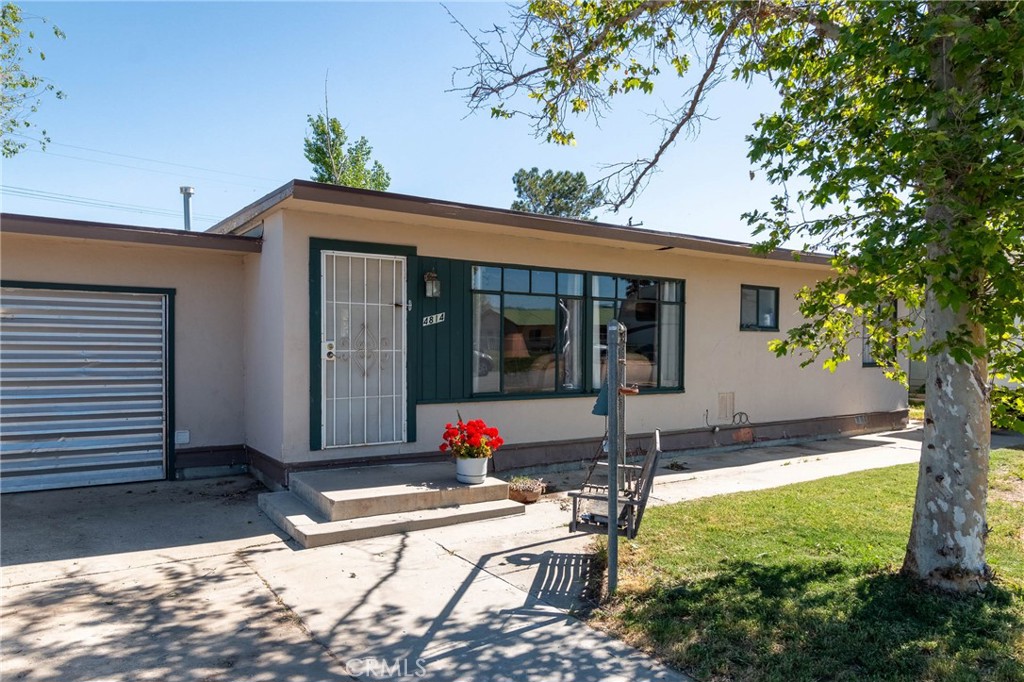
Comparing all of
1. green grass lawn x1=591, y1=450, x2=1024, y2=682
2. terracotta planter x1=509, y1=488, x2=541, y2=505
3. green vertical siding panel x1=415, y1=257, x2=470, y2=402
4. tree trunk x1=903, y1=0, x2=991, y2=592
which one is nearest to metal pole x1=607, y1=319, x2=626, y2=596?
green grass lawn x1=591, y1=450, x2=1024, y2=682

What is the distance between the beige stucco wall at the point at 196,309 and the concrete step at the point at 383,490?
193 centimetres

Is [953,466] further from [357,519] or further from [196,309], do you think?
[196,309]

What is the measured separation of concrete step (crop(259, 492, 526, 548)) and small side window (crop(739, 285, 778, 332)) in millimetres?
6073

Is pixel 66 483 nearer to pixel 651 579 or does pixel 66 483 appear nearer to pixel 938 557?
pixel 651 579

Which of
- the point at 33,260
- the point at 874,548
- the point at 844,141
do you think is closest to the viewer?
the point at 844,141

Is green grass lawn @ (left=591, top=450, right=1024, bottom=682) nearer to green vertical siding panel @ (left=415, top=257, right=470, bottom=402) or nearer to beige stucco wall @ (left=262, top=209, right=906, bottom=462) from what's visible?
beige stucco wall @ (left=262, top=209, right=906, bottom=462)

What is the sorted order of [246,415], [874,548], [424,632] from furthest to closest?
[246,415] → [874,548] → [424,632]

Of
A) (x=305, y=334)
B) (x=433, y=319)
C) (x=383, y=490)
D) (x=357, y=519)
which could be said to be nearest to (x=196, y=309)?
(x=305, y=334)

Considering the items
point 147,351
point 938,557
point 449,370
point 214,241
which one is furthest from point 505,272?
point 938,557

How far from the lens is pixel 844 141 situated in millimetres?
4551

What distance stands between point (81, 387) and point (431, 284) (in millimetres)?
4005

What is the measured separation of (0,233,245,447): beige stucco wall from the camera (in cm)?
718

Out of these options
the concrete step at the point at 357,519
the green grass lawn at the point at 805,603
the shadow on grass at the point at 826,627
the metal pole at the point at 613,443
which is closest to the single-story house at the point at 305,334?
the concrete step at the point at 357,519

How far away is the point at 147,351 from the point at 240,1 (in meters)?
4.55
